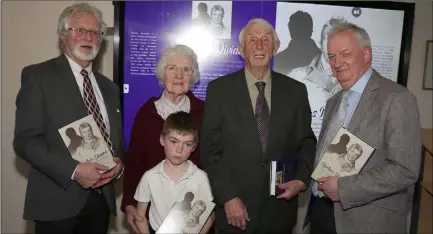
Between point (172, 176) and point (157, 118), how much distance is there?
0.37 metres

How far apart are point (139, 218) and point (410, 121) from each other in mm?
1470

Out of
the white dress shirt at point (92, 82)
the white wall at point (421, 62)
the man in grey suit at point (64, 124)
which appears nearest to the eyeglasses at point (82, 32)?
the man in grey suit at point (64, 124)

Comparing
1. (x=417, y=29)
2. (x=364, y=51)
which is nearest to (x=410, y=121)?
(x=364, y=51)

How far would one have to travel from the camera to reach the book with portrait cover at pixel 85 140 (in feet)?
6.28

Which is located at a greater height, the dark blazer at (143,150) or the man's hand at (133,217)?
the dark blazer at (143,150)

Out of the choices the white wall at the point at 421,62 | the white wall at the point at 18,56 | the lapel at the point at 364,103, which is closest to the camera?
the lapel at the point at 364,103

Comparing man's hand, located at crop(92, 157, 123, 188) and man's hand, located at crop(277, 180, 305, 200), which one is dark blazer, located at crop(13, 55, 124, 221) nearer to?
man's hand, located at crop(92, 157, 123, 188)

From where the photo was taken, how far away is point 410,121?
1760 millimetres

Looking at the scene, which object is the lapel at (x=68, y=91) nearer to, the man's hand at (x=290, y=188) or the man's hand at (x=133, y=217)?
the man's hand at (x=133, y=217)

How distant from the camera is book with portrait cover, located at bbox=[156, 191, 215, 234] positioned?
5.81 feet

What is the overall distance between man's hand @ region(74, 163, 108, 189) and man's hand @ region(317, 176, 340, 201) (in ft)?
3.87

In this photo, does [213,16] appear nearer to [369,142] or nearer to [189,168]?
[189,168]

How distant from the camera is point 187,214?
1.83 metres

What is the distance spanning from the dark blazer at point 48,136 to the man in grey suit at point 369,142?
4.44 feet
